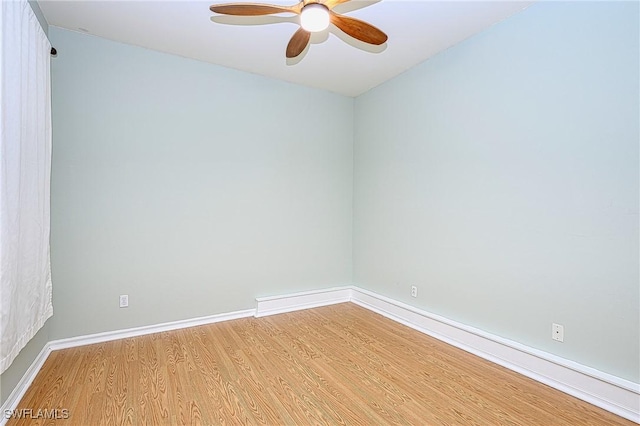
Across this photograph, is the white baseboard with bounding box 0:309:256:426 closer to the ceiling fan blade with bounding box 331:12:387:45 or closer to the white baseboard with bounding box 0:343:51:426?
the white baseboard with bounding box 0:343:51:426

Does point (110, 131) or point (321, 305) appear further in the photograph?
point (321, 305)

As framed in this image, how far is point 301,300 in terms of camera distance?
3.87m

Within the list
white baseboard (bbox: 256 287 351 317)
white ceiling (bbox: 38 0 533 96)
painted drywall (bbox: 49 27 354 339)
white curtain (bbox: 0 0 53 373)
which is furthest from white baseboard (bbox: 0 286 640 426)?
white ceiling (bbox: 38 0 533 96)

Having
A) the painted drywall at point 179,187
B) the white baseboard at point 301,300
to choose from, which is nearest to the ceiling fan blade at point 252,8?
the painted drywall at point 179,187

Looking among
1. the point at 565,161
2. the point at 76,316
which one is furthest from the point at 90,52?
the point at 565,161

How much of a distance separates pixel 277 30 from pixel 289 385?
9.26ft

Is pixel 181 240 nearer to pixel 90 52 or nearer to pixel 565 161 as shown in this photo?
pixel 90 52

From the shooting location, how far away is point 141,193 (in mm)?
3035

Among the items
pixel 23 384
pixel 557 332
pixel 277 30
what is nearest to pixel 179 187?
pixel 277 30

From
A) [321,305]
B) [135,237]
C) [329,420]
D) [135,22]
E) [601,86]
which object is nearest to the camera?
[329,420]

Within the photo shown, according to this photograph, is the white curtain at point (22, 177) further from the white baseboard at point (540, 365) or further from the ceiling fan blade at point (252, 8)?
the white baseboard at point (540, 365)

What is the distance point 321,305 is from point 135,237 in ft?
7.26

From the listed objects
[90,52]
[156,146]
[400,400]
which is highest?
[90,52]

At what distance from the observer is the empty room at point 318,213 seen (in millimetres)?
1934
